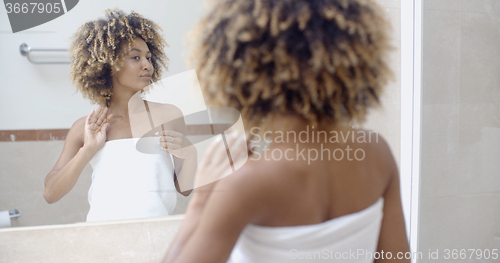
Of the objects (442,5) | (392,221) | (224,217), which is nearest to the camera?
(224,217)

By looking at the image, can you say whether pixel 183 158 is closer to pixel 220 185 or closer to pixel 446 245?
pixel 220 185

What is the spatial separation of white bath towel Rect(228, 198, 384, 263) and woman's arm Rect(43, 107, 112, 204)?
71 centimetres

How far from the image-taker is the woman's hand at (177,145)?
961 millimetres

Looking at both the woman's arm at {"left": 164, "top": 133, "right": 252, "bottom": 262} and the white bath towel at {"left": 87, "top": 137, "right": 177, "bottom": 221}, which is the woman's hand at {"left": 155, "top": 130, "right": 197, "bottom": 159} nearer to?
the white bath towel at {"left": 87, "top": 137, "right": 177, "bottom": 221}

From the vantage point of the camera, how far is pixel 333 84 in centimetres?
34

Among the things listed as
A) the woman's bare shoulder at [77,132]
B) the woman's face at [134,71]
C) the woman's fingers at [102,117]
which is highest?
the woman's face at [134,71]

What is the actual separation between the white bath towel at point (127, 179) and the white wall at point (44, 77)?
0.49 feet

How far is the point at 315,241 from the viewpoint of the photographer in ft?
1.13

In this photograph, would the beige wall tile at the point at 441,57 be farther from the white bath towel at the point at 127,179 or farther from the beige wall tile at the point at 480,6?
the white bath towel at the point at 127,179

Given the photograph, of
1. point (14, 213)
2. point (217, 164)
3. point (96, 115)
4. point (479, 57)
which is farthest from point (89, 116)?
point (479, 57)

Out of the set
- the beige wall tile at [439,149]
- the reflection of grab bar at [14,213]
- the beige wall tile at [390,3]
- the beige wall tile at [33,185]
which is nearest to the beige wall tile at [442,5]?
the beige wall tile at [390,3]

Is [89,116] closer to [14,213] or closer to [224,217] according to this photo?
[14,213]

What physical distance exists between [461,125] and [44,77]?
124 cm

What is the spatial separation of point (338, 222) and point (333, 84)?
5.7 inches
